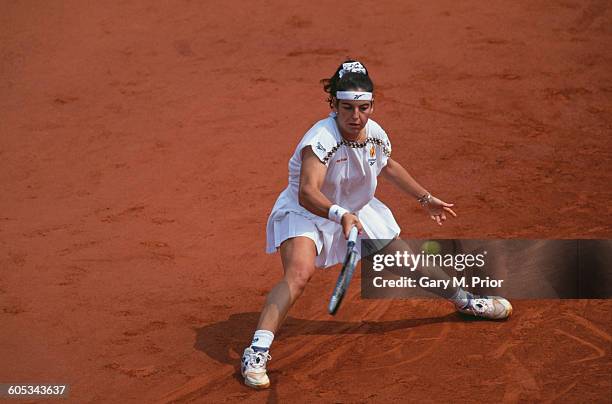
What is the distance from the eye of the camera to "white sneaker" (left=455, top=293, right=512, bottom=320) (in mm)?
6648

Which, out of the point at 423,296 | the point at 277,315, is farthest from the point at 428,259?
the point at 277,315

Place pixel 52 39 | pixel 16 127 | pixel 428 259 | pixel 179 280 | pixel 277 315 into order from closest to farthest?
pixel 277 315
pixel 428 259
pixel 179 280
pixel 16 127
pixel 52 39

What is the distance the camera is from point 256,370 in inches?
231

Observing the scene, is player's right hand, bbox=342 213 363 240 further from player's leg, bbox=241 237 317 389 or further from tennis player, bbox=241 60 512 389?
player's leg, bbox=241 237 317 389

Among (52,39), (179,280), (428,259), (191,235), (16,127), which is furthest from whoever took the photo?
(52,39)

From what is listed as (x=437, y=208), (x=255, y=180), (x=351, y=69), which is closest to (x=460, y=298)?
(x=437, y=208)

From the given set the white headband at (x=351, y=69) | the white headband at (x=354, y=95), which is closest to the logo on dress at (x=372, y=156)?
the white headband at (x=354, y=95)

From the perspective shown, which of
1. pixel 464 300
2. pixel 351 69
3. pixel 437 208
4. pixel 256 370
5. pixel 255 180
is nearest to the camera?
pixel 256 370

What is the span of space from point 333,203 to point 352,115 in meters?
0.62

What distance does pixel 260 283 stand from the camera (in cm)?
750

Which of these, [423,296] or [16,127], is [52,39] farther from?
[423,296]

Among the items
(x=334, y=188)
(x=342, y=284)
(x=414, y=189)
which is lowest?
(x=342, y=284)

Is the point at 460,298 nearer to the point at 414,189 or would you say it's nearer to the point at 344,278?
the point at 414,189

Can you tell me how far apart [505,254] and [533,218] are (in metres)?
0.75
